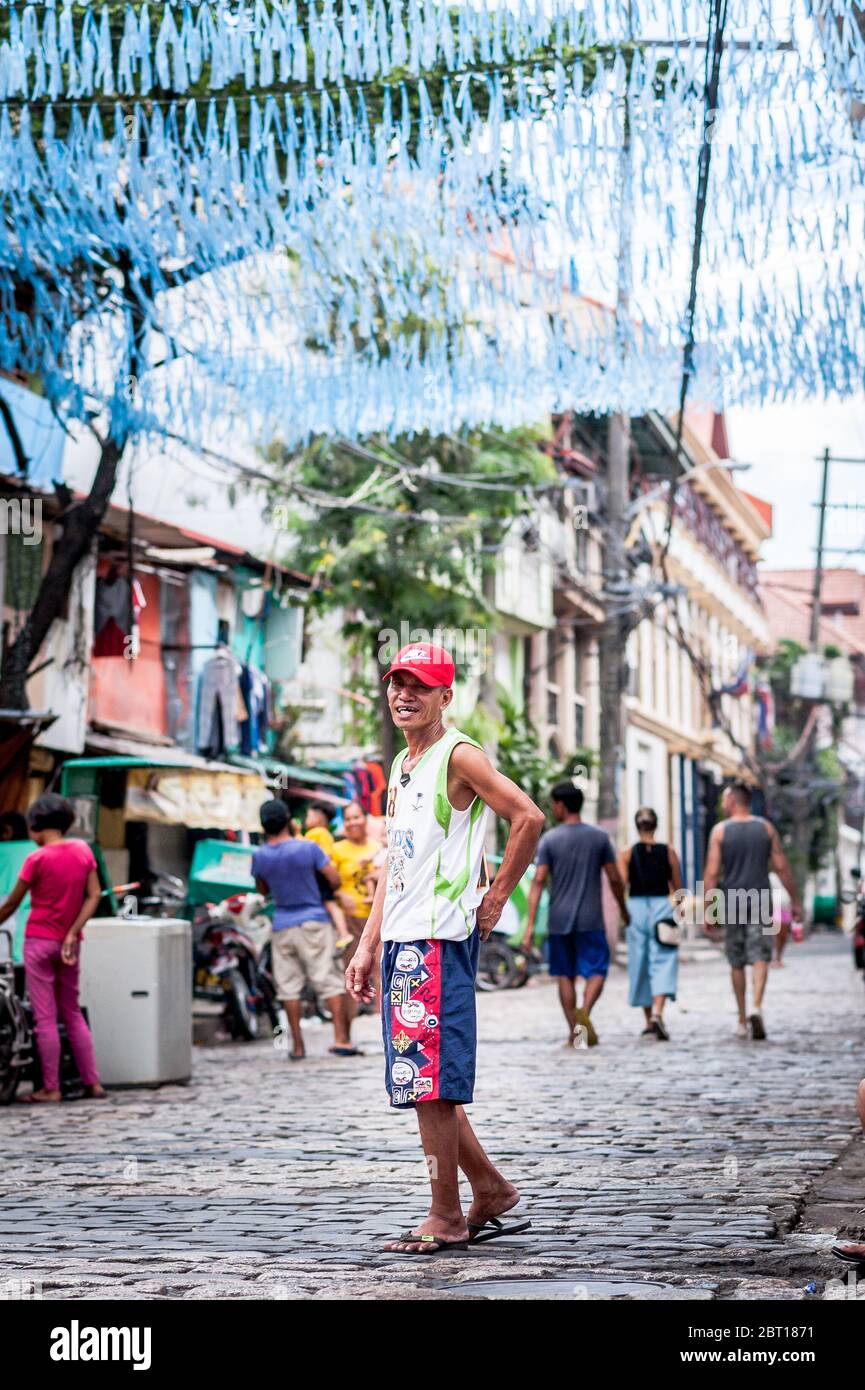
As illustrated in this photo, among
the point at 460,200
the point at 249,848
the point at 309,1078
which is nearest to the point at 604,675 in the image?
the point at 249,848

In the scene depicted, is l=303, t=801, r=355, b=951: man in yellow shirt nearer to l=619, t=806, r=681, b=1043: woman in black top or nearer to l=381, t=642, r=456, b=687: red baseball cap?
l=619, t=806, r=681, b=1043: woman in black top

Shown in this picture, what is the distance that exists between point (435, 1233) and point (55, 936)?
20.4 ft

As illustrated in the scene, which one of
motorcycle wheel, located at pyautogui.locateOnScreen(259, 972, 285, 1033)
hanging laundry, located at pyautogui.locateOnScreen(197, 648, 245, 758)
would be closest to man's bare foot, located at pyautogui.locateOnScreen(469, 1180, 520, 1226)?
motorcycle wheel, located at pyautogui.locateOnScreen(259, 972, 285, 1033)

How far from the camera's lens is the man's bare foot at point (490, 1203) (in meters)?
6.50

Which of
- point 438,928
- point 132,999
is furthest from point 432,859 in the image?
point 132,999

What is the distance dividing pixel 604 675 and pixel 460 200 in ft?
60.8

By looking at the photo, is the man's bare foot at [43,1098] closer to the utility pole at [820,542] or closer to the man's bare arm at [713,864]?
the man's bare arm at [713,864]

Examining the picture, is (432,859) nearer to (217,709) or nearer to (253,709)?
(217,709)

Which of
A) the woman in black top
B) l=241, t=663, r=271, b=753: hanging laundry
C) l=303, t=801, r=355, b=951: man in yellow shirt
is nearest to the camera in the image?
the woman in black top

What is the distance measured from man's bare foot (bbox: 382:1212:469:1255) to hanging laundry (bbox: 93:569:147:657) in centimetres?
1619

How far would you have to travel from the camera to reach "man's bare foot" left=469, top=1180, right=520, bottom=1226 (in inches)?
256

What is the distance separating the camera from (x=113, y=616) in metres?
22.3

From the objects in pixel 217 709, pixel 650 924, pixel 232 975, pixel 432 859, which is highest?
pixel 217 709

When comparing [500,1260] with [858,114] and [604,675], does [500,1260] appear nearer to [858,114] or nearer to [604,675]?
[858,114]
